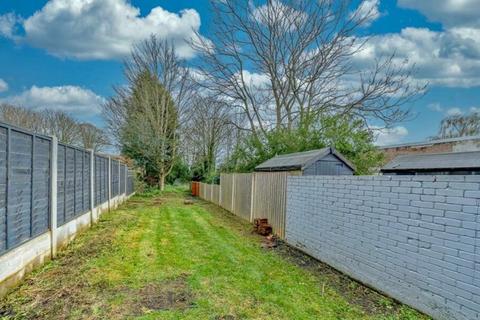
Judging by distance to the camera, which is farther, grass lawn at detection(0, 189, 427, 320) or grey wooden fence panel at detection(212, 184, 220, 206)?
grey wooden fence panel at detection(212, 184, 220, 206)

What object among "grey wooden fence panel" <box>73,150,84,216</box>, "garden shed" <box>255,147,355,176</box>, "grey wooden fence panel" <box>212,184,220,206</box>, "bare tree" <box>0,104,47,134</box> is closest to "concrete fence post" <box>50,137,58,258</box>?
"grey wooden fence panel" <box>73,150,84,216</box>

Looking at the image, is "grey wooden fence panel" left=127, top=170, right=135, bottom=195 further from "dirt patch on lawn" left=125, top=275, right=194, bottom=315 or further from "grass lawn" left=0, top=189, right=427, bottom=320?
"dirt patch on lawn" left=125, top=275, right=194, bottom=315

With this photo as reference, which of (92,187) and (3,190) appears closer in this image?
(3,190)

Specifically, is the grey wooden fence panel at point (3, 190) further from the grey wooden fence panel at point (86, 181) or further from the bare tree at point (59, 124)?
the bare tree at point (59, 124)

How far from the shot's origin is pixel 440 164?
19.4ft

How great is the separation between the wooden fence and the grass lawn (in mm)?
1493

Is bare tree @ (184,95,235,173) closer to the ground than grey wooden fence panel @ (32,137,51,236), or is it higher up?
higher up

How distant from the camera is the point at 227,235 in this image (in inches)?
319

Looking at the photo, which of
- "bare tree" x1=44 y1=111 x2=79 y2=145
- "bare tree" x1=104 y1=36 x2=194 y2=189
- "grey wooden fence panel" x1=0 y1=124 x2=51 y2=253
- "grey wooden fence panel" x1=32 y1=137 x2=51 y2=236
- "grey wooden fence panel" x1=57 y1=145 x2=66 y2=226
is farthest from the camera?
"bare tree" x1=44 y1=111 x2=79 y2=145

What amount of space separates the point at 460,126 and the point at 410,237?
22.8 meters

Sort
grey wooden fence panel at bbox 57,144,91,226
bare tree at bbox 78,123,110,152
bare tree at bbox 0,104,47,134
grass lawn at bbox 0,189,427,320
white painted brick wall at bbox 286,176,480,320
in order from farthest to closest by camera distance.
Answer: bare tree at bbox 78,123,110,152
bare tree at bbox 0,104,47,134
grey wooden fence panel at bbox 57,144,91,226
grass lawn at bbox 0,189,427,320
white painted brick wall at bbox 286,176,480,320

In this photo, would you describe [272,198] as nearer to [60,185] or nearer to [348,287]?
[348,287]

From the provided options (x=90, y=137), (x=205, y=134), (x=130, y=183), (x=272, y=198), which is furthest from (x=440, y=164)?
(x=90, y=137)

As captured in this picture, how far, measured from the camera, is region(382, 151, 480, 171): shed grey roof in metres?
5.31
